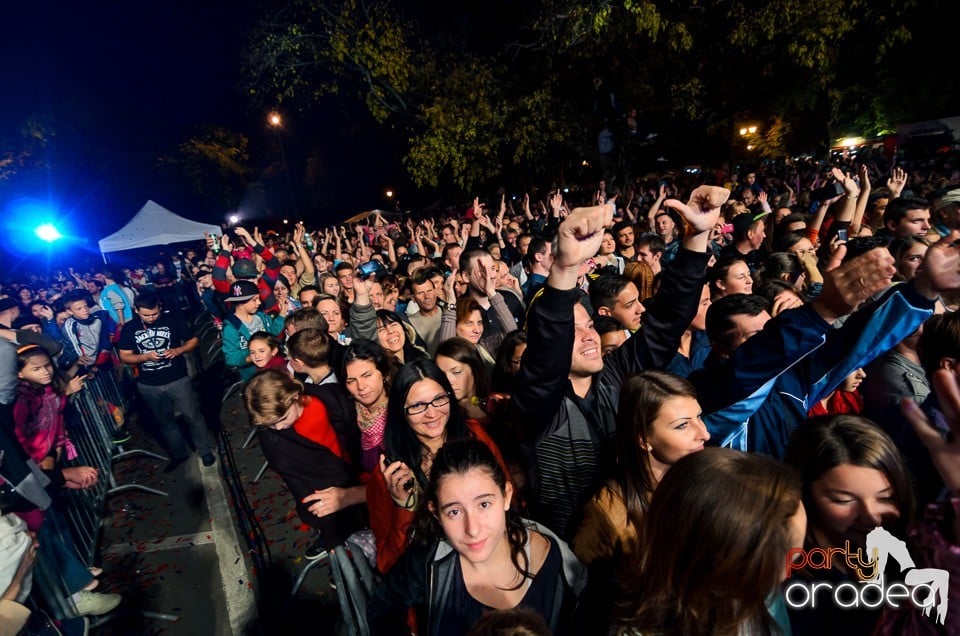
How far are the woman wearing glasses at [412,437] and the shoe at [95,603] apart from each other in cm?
286

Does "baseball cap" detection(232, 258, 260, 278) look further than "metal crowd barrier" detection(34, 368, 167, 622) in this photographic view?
Yes

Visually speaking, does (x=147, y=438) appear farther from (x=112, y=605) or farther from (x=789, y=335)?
(x=789, y=335)

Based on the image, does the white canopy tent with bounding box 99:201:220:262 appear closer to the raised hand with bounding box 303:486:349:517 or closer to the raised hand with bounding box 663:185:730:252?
the raised hand with bounding box 303:486:349:517

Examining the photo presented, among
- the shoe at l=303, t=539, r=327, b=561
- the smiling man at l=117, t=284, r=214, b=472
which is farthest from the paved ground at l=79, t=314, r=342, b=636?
the smiling man at l=117, t=284, r=214, b=472

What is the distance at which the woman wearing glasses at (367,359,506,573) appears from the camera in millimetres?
2506

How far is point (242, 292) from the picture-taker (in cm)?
641

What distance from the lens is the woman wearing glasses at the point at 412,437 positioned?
2.51 m

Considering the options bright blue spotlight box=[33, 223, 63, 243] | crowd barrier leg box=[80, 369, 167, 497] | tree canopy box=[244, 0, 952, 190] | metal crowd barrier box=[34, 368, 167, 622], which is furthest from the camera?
bright blue spotlight box=[33, 223, 63, 243]

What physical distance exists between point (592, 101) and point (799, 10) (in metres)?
5.18

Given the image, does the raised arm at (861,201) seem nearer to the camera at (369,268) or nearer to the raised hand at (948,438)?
the raised hand at (948,438)

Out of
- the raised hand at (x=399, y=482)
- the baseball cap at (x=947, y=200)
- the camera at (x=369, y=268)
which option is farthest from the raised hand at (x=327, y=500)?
the baseball cap at (x=947, y=200)

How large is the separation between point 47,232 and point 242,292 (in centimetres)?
2509

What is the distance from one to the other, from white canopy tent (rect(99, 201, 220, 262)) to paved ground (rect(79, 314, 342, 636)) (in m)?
13.0

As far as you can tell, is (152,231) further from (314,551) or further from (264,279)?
(314,551)
